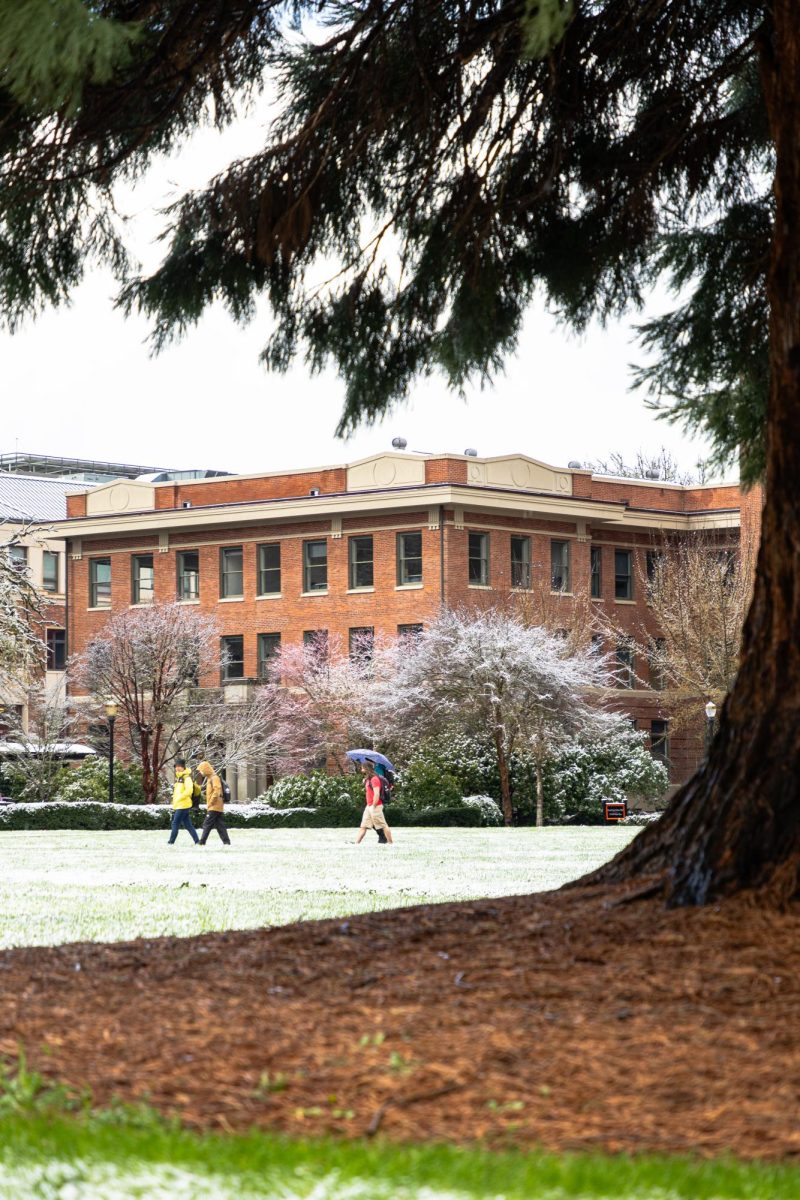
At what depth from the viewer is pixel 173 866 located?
23.3 m

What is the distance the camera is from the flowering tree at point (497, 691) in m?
50.3

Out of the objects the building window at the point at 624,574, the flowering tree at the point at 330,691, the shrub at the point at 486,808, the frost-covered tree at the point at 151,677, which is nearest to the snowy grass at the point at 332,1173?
the shrub at the point at 486,808

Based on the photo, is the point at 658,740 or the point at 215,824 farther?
the point at 658,740

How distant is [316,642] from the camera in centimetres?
6125

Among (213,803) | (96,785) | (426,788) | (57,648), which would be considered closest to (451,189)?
(213,803)

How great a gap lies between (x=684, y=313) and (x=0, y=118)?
508cm

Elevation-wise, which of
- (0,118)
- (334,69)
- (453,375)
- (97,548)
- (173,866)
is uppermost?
(97,548)

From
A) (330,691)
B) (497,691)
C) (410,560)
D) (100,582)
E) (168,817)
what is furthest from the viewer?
(100,582)

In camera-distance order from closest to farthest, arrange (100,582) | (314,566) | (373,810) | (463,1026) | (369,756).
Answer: (463,1026) → (373,810) → (369,756) → (314,566) → (100,582)

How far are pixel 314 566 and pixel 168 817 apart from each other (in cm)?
2166

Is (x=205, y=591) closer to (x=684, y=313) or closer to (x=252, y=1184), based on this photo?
(x=684, y=313)

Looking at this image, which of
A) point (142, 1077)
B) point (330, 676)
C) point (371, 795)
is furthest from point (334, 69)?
point (330, 676)

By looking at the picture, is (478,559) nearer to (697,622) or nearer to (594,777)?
(697,622)

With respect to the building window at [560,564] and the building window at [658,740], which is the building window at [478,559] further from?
the building window at [658,740]
